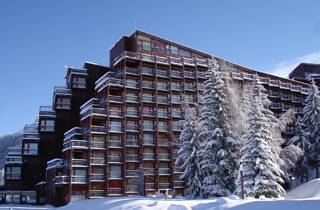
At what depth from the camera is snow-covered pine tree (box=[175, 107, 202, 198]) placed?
4275cm

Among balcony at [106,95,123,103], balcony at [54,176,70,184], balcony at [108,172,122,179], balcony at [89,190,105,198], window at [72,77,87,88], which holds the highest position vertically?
window at [72,77,87,88]

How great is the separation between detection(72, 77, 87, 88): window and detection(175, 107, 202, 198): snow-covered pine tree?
27221 mm

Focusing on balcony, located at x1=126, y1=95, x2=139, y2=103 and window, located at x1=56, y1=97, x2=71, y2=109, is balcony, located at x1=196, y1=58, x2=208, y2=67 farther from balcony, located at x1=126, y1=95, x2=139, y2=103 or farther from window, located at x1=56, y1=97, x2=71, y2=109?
window, located at x1=56, y1=97, x2=71, y2=109

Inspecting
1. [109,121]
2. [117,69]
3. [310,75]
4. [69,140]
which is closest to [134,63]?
[117,69]

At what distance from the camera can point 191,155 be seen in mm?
43062

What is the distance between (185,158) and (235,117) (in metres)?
7.21

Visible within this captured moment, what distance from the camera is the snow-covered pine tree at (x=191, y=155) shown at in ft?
140

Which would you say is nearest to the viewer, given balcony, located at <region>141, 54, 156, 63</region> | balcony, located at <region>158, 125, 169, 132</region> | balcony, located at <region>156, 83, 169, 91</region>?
balcony, located at <region>158, 125, 169, 132</region>

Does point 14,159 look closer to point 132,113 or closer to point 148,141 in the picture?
point 132,113

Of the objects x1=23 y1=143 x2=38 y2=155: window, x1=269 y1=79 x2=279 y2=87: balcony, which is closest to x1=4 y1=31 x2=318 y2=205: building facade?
x1=23 y1=143 x2=38 y2=155: window

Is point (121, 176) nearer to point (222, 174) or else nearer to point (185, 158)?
point (185, 158)

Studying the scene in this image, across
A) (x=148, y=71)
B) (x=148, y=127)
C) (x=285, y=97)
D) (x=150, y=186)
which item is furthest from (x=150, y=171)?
(x=285, y=97)

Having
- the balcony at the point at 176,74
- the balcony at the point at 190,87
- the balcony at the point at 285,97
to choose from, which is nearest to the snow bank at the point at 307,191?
the balcony at the point at 190,87

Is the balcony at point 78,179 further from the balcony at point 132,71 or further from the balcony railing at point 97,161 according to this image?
the balcony at point 132,71
